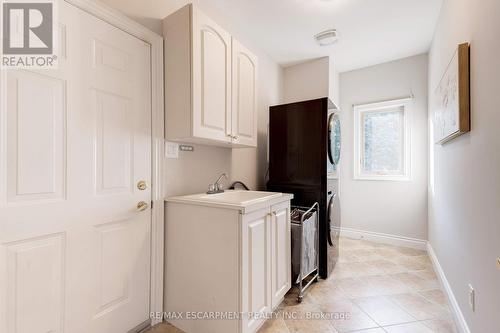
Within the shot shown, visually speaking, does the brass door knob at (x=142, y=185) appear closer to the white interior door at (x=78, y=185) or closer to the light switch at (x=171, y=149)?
the white interior door at (x=78, y=185)

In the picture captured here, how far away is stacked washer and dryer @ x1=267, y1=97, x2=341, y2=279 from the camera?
228cm

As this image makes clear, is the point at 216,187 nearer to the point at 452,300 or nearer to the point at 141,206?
the point at 141,206

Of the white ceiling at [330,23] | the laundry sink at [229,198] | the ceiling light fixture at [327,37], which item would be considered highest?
the white ceiling at [330,23]

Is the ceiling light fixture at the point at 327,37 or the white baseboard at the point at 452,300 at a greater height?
the ceiling light fixture at the point at 327,37

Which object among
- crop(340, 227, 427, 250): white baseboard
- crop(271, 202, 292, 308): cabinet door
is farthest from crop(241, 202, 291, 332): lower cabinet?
crop(340, 227, 427, 250): white baseboard

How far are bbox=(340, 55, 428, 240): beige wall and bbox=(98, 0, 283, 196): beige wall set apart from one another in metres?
1.23

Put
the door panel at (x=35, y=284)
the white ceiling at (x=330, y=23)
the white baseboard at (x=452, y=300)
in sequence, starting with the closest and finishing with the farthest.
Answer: the door panel at (x=35, y=284) < the white baseboard at (x=452, y=300) < the white ceiling at (x=330, y=23)

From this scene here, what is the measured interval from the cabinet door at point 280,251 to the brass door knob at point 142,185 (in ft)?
2.97

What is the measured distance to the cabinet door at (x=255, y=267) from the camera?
1404 millimetres

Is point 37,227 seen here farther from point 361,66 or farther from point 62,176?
point 361,66

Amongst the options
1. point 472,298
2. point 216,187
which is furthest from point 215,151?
point 472,298

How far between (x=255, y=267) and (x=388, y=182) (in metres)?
2.73

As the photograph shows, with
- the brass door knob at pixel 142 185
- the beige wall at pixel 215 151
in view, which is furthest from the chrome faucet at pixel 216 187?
the brass door knob at pixel 142 185

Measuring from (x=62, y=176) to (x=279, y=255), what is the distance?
1.47m
